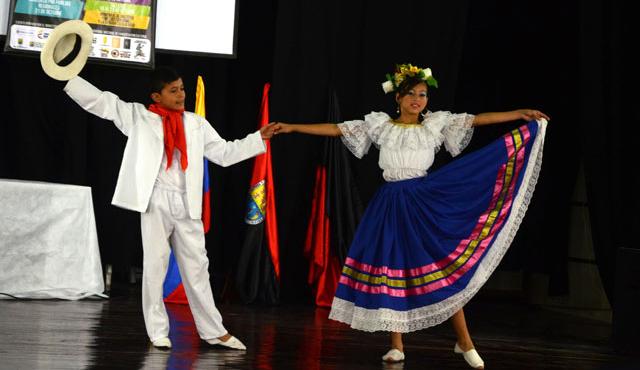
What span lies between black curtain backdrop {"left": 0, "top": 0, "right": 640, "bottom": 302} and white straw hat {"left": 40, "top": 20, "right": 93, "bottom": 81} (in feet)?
8.82

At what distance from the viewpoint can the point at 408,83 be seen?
14.0 ft

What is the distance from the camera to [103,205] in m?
6.77

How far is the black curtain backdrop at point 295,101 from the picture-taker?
6551mm

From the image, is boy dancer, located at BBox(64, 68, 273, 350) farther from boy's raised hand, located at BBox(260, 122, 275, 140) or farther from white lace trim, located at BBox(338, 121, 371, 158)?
white lace trim, located at BBox(338, 121, 371, 158)

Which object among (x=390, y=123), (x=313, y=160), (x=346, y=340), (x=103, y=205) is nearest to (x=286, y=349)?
(x=346, y=340)

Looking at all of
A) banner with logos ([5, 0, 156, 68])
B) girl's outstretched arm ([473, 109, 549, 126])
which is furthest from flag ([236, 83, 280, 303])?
girl's outstretched arm ([473, 109, 549, 126])

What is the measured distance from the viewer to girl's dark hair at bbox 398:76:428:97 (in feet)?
14.0

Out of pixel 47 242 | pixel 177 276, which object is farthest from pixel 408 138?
pixel 47 242

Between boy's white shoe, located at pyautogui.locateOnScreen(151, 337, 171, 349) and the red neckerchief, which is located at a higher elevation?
the red neckerchief

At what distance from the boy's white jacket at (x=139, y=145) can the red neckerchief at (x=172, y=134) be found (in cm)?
2

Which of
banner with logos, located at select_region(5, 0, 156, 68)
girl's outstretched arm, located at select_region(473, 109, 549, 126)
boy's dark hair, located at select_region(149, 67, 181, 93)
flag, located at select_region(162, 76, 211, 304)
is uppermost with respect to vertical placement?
banner with logos, located at select_region(5, 0, 156, 68)

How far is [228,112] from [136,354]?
3391 mm

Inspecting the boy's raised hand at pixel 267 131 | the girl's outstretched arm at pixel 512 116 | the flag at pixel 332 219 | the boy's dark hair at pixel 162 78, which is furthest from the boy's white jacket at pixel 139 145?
the flag at pixel 332 219

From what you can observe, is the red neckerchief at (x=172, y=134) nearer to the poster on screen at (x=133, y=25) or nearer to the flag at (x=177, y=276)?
the flag at (x=177, y=276)
